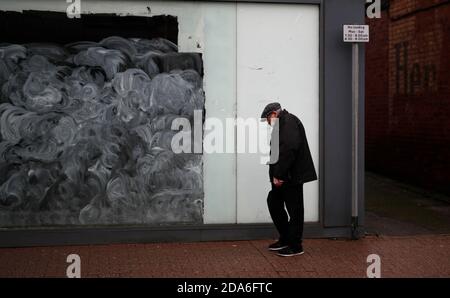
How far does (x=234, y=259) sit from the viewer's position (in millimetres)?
6664

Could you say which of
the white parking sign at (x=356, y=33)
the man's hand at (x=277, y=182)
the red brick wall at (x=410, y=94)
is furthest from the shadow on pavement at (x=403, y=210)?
the white parking sign at (x=356, y=33)

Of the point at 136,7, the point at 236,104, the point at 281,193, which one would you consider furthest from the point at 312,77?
the point at 136,7

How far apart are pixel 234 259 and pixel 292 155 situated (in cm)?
129

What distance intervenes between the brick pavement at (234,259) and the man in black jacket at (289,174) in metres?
0.29

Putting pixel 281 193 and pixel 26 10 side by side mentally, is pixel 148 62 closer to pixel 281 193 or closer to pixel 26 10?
pixel 26 10

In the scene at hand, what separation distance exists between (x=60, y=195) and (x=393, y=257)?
3871 millimetres

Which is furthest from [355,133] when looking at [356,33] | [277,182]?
[277,182]

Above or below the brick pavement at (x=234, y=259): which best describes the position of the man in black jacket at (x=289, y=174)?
above

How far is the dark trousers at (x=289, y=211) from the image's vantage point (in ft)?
22.1

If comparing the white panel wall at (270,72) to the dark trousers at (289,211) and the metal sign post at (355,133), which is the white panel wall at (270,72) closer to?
the metal sign post at (355,133)

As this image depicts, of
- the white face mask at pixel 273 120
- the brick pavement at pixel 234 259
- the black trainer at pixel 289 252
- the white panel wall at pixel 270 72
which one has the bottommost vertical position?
the brick pavement at pixel 234 259

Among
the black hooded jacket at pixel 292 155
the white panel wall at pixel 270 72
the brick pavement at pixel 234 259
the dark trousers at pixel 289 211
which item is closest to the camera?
the brick pavement at pixel 234 259

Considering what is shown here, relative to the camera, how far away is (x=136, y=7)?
7.27 meters

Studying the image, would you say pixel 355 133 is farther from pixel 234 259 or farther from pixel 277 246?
pixel 234 259
